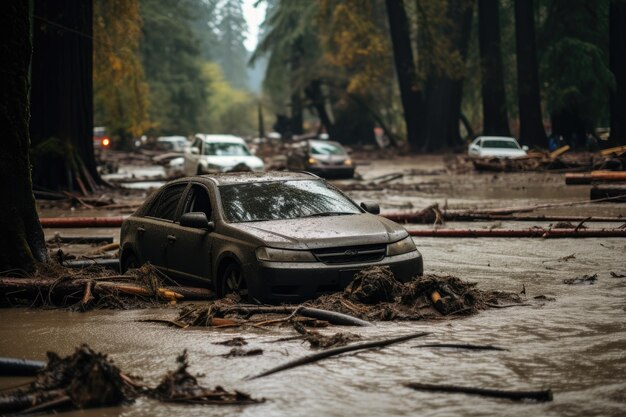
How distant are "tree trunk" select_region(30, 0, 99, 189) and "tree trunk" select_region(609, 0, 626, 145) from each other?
20968 millimetres

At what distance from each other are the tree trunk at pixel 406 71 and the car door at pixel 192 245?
41.3 m

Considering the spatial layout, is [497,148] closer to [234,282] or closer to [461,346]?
[234,282]

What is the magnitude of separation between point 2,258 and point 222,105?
119 metres

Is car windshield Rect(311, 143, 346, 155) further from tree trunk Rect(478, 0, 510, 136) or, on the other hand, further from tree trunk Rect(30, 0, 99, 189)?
tree trunk Rect(30, 0, 99, 189)

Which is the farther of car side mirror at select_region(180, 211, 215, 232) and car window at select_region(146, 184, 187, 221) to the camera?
car window at select_region(146, 184, 187, 221)

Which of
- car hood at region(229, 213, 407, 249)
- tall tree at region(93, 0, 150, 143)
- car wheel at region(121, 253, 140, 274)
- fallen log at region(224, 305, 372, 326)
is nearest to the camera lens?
fallen log at region(224, 305, 372, 326)

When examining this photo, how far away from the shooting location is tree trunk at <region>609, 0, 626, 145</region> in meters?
41.3

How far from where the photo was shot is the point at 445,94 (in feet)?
183

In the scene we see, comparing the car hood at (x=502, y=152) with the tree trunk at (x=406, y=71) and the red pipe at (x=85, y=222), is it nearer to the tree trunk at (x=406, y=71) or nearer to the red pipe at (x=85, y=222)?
the tree trunk at (x=406, y=71)

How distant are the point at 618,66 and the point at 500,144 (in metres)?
5.37

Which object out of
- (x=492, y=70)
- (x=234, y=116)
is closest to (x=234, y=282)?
(x=492, y=70)

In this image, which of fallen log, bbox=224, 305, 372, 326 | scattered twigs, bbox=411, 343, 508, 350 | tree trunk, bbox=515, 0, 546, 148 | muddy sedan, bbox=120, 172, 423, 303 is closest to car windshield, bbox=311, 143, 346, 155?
tree trunk, bbox=515, 0, 546, 148

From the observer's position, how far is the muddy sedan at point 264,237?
10.5m

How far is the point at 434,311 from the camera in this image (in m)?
10.2
